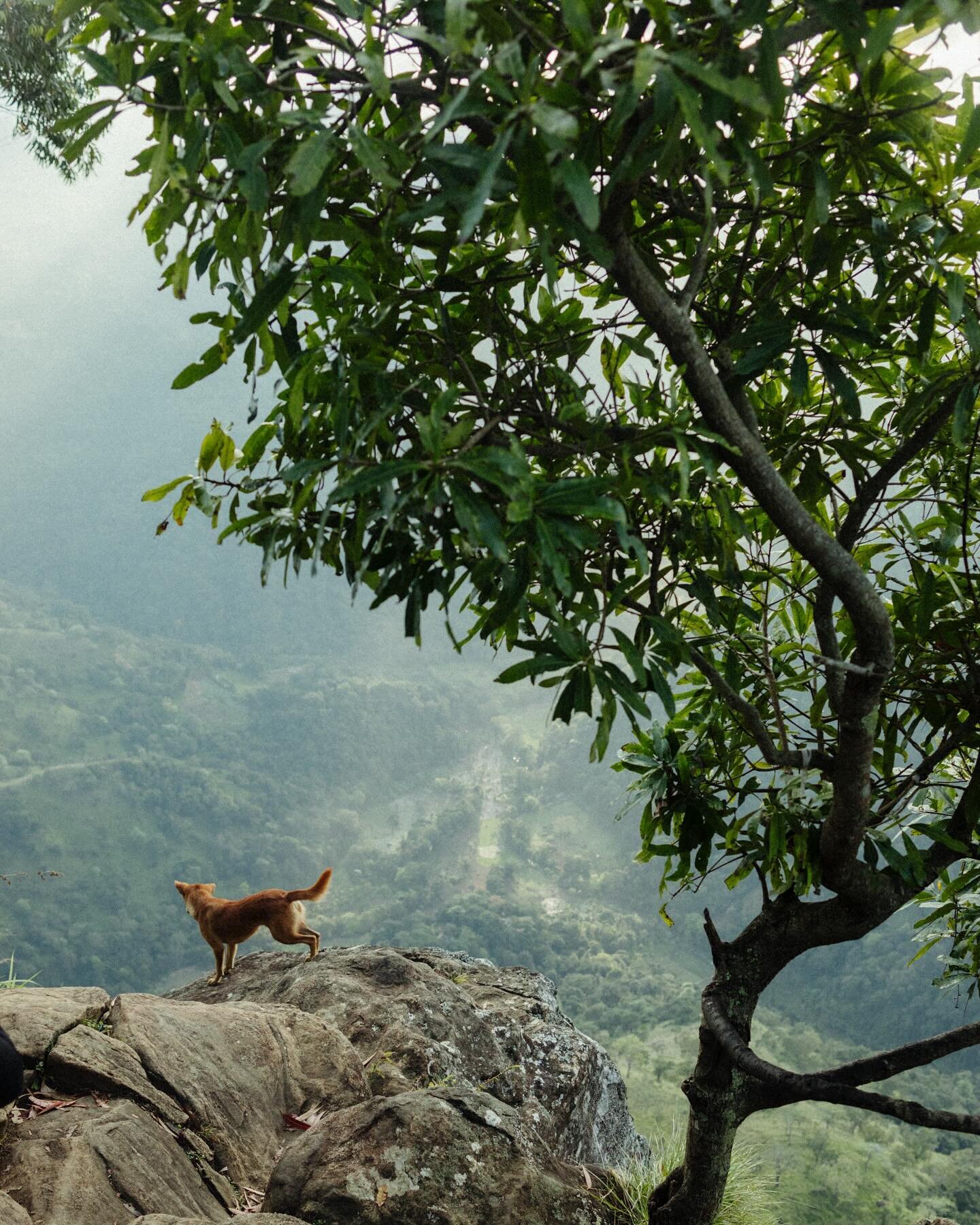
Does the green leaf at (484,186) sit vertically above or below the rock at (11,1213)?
above

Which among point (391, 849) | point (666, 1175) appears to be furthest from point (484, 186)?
Answer: point (391, 849)

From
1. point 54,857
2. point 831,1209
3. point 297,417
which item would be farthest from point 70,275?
point 297,417

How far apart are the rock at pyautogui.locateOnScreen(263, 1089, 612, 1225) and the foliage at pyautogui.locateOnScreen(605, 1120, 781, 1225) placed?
387 mm

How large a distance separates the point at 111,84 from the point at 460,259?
28.3 inches

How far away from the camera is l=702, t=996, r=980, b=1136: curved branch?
1.94m

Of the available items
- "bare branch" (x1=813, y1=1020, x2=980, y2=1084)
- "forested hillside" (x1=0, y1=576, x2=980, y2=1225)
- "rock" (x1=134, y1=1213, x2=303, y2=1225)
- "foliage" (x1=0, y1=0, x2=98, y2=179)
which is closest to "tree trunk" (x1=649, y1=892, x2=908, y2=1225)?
"bare branch" (x1=813, y1=1020, x2=980, y2=1084)

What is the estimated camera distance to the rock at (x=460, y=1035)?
3125 mm

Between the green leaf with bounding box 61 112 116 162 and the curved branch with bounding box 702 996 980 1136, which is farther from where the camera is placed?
the curved branch with bounding box 702 996 980 1136

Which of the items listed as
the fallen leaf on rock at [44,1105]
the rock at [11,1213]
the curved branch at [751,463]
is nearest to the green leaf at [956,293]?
the curved branch at [751,463]

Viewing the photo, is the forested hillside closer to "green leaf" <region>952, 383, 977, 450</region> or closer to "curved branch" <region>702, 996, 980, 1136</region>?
"curved branch" <region>702, 996, 980, 1136</region>

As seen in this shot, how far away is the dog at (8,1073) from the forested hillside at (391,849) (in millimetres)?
15488

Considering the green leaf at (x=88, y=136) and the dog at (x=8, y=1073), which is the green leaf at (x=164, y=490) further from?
the dog at (x=8, y=1073)

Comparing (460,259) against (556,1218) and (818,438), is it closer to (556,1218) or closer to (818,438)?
(818,438)

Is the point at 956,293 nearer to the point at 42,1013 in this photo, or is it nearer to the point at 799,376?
the point at 799,376
